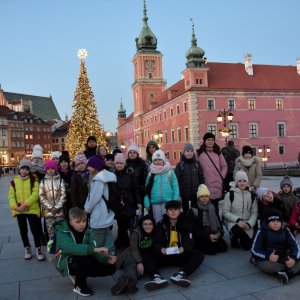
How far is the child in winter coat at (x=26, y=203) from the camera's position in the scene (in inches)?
206

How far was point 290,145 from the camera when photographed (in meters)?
42.4

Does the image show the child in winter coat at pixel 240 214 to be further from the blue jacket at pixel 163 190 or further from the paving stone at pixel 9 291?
the paving stone at pixel 9 291

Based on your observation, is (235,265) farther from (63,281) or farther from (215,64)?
(215,64)

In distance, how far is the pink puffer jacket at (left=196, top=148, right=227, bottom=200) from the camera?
6246mm

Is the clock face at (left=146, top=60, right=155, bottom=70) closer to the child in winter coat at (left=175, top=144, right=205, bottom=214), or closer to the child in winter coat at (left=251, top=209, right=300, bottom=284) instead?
the child in winter coat at (left=175, top=144, right=205, bottom=214)

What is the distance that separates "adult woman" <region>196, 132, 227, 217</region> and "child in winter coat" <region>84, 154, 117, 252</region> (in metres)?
2.28

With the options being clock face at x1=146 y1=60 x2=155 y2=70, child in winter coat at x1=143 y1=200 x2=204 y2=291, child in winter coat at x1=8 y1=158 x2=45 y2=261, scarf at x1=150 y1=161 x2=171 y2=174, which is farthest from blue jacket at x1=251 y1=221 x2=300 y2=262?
clock face at x1=146 y1=60 x2=155 y2=70

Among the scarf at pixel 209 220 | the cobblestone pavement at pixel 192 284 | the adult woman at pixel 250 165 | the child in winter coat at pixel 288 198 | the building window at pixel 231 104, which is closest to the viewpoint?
the cobblestone pavement at pixel 192 284

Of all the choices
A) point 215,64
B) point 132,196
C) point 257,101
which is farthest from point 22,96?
point 132,196

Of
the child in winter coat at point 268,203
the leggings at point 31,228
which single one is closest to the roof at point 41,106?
the leggings at point 31,228

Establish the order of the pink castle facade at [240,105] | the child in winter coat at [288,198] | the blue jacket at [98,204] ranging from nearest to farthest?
1. the blue jacket at [98,204]
2. the child in winter coat at [288,198]
3. the pink castle facade at [240,105]

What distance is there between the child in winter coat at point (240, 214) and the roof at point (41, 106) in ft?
326

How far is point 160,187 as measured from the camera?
5414mm

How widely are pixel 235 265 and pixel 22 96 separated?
102382 mm
